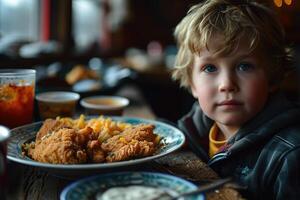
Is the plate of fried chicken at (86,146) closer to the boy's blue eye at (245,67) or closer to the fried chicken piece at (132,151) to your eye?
the fried chicken piece at (132,151)

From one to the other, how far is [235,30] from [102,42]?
12.5 feet

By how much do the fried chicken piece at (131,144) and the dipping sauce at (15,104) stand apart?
0.37 metres

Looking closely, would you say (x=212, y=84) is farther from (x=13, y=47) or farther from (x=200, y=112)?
(x=13, y=47)

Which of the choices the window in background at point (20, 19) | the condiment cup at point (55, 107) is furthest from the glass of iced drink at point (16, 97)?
the window in background at point (20, 19)

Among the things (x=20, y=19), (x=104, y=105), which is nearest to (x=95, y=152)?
(x=104, y=105)

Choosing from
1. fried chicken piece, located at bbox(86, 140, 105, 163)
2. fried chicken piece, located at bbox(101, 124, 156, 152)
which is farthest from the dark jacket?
fried chicken piece, located at bbox(86, 140, 105, 163)

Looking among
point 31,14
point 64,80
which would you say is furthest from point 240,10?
point 31,14

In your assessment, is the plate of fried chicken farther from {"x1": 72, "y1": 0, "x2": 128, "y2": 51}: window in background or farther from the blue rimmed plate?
{"x1": 72, "y1": 0, "x2": 128, "y2": 51}: window in background

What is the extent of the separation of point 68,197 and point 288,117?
740mm

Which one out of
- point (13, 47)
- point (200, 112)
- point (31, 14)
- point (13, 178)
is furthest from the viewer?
point (31, 14)

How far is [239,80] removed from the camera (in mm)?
1232

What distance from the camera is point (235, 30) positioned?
48.5 inches

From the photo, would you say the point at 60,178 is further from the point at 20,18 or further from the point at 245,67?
the point at 20,18

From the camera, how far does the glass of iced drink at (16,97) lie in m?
1.23
